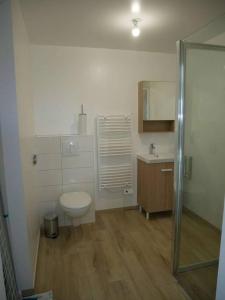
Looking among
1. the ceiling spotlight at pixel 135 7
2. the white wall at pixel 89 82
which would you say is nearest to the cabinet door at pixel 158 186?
the white wall at pixel 89 82

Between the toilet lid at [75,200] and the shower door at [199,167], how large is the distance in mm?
1178

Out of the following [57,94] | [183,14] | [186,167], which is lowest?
[186,167]

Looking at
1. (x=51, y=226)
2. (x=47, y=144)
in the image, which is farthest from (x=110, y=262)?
(x=47, y=144)

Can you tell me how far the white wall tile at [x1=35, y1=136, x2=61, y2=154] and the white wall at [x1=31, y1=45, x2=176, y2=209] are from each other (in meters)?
0.25

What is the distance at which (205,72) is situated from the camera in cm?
221

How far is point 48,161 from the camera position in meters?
2.99

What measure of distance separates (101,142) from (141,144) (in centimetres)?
70

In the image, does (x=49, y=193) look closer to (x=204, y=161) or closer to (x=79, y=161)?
(x=79, y=161)

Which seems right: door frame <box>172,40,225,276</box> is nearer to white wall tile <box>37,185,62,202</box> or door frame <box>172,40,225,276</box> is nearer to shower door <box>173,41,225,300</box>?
shower door <box>173,41,225,300</box>

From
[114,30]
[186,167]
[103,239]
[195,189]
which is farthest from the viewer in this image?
[103,239]

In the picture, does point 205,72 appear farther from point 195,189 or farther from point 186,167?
point 195,189

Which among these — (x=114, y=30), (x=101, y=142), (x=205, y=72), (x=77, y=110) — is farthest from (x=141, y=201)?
(x=114, y=30)

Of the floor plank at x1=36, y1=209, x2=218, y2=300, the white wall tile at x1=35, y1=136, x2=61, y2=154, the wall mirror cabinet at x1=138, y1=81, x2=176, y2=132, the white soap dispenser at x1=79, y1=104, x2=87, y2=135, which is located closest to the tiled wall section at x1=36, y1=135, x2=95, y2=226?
the white wall tile at x1=35, y1=136, x2=61, y2=154

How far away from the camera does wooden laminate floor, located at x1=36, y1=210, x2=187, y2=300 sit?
191cm
